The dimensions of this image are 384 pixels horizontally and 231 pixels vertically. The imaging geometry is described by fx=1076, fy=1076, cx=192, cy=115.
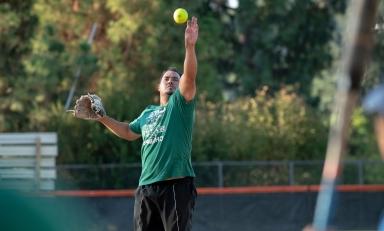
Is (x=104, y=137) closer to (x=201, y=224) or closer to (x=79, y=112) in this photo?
(x=201, y=224)

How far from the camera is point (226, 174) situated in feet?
66.8

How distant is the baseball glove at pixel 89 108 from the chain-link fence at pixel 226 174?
29.1ft

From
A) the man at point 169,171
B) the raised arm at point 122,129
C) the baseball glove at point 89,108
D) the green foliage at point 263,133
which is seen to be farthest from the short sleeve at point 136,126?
the green foliage at point 263,133

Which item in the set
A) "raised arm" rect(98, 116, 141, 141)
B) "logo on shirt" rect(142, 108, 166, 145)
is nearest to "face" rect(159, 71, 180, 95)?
"logo on shirt" rect(142, 108, 166, 145)

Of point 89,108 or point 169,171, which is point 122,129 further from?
point 169,171

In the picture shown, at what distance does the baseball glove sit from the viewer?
9.20 meters

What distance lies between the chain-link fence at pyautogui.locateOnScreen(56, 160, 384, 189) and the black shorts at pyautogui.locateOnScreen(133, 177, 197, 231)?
961cm

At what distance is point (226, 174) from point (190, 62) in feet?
40.9

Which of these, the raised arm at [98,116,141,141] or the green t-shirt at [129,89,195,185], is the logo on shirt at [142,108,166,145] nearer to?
the green t-shirt at [129,89,195,185]

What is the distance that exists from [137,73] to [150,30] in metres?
1.31

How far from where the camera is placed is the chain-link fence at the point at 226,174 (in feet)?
63.3

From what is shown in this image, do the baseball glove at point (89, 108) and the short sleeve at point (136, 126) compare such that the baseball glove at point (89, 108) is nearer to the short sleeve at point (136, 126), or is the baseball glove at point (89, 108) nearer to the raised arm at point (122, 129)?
the raised arm at point (122, 129)

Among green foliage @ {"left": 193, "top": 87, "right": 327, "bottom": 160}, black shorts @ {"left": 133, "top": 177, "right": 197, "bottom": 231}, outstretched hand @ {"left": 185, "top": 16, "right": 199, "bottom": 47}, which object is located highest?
Result: outstretched hand @ {"left": 185, "top": 16, "right": 199, "bottom": 47}

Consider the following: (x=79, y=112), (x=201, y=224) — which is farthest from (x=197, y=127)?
(x=79, y=112)
